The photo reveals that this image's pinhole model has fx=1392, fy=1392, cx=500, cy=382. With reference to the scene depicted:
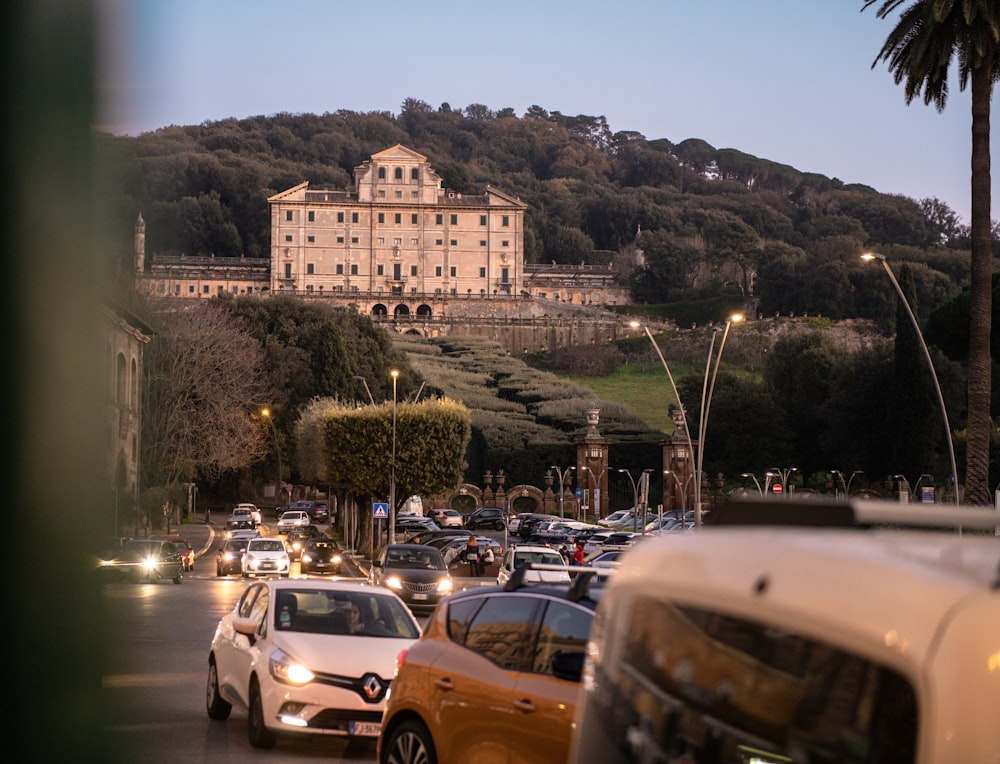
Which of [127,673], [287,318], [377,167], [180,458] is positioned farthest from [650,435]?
[127,673]

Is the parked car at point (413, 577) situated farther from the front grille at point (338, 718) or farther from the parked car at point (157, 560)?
the front grille at point (338, 718)

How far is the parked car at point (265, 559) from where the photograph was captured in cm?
4125

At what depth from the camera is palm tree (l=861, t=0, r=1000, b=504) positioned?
27.9 meters

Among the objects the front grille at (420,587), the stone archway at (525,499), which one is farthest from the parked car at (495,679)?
the stone archway at (525,499)

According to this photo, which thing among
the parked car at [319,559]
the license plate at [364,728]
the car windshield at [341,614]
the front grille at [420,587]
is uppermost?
the car windshield at [341,614]

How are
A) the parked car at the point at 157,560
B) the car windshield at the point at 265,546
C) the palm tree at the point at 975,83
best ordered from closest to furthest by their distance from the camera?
the palm tree at the point at 975,83 < the parked car at the point at 157,560 < the car windshield at the point at 265,546

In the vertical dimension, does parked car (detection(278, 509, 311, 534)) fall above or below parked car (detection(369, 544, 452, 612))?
below

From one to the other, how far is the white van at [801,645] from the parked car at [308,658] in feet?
26.3

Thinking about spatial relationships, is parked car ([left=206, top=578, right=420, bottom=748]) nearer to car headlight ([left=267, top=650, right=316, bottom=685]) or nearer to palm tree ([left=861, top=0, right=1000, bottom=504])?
car headlight ([left=267, top=650, right=316, bottom=685])

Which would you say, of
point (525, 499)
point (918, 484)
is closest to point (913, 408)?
point (918, 484)

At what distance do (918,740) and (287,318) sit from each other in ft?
321

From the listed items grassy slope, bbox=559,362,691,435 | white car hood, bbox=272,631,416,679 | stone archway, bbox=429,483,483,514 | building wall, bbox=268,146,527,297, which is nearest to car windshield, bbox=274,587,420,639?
white car hood, bbox=272,631,416,679

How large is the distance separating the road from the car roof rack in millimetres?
2161

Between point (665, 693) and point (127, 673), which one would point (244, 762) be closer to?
point (127, 673)
